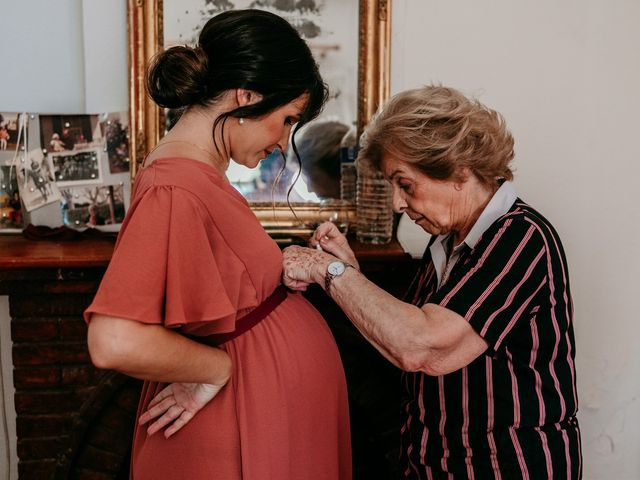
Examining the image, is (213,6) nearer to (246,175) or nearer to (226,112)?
(246,175)

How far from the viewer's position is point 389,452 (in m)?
2.01

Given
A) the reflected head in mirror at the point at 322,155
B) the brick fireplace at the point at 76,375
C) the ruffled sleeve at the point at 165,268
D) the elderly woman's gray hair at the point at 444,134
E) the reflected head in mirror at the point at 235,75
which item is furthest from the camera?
the reflected head in mirror at the point at 322,155

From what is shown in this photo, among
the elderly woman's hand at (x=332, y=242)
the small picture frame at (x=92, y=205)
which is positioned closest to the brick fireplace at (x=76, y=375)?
the small picture frame at (x=92, y=205)

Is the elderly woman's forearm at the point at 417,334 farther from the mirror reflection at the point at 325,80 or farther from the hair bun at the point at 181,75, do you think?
the mirror reflection at the point at 325,80

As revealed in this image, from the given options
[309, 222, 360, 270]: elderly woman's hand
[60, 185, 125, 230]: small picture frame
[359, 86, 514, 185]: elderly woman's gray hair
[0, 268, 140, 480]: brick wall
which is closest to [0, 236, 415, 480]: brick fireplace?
[0, 268, 140, 480]: brick wall

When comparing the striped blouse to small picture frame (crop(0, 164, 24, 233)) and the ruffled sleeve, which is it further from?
small picture frame (crop(0, 164, 24, 233))

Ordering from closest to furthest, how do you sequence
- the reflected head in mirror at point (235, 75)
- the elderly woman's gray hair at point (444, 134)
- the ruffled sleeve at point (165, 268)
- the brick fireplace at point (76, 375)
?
the ruffled sleeve at point (165, 268), the reflected head in mirror at point (235, 75), the elderly woman's gray hair at point (444, 134), the brick fireplace at point (76, 375)

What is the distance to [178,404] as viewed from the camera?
3.84 feet

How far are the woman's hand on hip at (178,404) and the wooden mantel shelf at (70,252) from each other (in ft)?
1.93

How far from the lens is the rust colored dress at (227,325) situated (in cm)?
97

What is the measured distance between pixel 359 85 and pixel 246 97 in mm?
873

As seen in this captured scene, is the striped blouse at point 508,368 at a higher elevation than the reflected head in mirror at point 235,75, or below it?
below

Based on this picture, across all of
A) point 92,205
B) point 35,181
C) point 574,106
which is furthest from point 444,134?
point 35,181

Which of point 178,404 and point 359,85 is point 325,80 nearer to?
point 359,85
